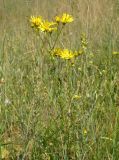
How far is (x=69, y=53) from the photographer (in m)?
1.47

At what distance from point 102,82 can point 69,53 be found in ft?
1.03

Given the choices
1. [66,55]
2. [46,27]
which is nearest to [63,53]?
[66,55]

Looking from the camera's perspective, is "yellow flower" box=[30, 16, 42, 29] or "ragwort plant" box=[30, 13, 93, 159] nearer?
"ragwort plant" box=[30, 13, 93, 159]

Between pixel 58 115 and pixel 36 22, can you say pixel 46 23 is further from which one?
pixel 58 115

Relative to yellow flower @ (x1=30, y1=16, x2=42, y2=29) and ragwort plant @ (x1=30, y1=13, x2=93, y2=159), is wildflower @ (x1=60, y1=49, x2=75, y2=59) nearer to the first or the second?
ragwort plant @ (x1=30, y1=13, x2=93, y2=159)

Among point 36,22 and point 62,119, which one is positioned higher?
point 36,22

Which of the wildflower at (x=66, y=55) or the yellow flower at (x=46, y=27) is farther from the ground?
the yellow flower at (x=46, y=27)

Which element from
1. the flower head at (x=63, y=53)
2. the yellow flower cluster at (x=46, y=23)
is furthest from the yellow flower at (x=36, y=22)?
the flower head at (x=63, y=53)

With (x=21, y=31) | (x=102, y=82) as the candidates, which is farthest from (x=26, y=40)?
(x=102, y=82)

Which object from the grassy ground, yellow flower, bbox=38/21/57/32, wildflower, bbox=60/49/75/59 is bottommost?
the grassy ground

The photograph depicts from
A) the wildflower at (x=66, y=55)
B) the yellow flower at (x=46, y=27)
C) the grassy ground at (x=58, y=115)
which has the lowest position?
the grassy ground at (x=58, y=115)

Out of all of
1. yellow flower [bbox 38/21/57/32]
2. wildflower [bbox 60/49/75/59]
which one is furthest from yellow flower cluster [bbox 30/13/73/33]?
wildflower [bbox 60/49/75/59]

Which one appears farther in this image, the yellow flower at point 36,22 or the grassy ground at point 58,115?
the yellow flower at point 36,22

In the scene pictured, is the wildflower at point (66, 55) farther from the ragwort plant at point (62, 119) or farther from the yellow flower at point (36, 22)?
the yellow flower at point (36, 22)
